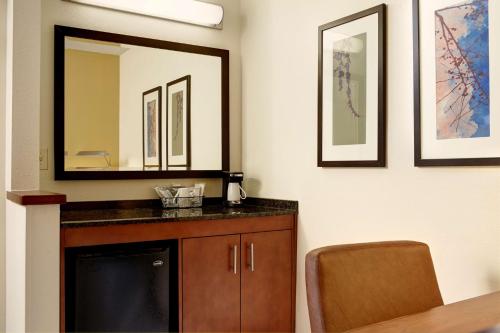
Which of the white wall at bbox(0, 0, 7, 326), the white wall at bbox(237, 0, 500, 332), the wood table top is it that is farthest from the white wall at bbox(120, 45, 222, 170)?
the wood table top

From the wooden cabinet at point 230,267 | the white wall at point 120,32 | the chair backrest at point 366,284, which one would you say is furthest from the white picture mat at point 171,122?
the chair backrest at point 366,284

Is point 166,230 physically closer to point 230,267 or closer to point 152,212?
point 152,212

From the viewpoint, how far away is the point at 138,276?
7.54 feet

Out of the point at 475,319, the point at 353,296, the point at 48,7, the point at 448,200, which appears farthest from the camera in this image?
the point at 48,7

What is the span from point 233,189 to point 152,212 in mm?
606

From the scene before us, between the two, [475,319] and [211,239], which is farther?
[211,239]

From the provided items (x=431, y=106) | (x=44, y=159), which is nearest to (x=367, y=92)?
(x=431, y=106)

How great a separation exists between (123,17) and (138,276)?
1602 mm

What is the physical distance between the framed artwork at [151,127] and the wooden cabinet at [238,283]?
2.41 feet

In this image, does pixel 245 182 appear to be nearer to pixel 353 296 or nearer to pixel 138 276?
pixel 138 276

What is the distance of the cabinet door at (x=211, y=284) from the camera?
2.44m

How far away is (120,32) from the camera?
2.87 meters

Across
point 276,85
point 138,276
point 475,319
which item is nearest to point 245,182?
point 276,85

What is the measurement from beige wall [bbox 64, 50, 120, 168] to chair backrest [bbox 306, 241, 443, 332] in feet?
6.18
